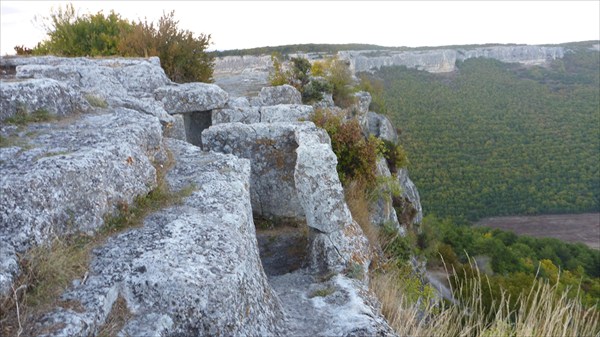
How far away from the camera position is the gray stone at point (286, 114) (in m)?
9.02

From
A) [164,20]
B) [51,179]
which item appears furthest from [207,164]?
[164,20]

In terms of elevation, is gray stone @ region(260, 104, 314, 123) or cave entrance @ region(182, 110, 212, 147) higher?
gray stone @ region(260, 104, 314, 123)

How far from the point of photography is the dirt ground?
42594 millimetres

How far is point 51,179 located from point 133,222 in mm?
790

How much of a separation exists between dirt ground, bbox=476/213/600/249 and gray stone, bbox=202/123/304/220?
41.5 meters

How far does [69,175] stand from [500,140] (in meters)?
62.1

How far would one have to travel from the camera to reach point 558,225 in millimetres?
45500

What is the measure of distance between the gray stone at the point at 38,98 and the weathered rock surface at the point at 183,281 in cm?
222

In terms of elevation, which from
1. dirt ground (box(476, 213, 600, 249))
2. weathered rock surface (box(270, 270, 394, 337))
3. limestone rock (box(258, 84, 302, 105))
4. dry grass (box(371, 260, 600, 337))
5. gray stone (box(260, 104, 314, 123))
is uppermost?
limestone rock (box(258, 84, 302, 105))

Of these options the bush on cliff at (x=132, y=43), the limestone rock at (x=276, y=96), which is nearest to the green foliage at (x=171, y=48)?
the bush on cliff at (x=132, y=43)

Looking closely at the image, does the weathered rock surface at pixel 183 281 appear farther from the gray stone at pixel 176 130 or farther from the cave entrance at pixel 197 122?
the cave entrance at pixel 197 122

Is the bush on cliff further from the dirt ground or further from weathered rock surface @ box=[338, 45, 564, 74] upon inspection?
weathered rock surface @ box=[338, 45, 564, 74]

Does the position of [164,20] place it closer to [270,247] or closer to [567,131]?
[270,247]

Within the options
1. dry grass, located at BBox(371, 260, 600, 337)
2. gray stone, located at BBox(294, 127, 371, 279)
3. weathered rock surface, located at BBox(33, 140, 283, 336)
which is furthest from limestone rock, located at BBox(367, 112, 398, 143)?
weathered rock surface, located at BBox(33, 140, 283, 336)
